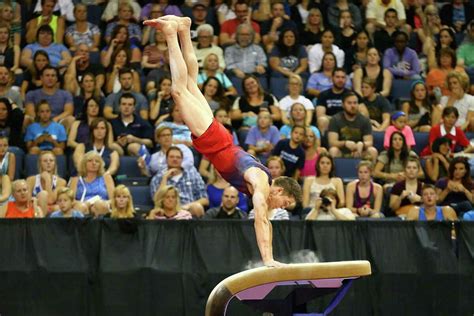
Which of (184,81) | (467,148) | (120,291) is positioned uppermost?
(184,81)

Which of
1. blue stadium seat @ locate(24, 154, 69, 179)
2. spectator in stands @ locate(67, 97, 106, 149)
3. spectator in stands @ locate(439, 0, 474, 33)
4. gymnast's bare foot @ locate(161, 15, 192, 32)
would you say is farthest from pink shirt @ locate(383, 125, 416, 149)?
gymnast's bare foot @ locate(161, 15, 192, 32)

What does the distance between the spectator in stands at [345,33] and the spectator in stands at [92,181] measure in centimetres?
425

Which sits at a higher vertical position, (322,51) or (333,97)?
(322,51)

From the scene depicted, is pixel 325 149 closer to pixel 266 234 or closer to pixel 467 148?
pixel 467 148

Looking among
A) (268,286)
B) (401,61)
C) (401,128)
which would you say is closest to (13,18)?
(401,61)

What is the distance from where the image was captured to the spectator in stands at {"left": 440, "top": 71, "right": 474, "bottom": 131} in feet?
41.1

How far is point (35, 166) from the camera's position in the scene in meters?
11.3

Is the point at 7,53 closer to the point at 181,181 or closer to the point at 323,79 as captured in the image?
the point at 181,181

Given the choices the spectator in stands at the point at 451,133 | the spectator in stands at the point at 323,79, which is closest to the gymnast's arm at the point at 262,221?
the spectator in stands at the point at 451,133

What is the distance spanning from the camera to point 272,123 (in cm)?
1211

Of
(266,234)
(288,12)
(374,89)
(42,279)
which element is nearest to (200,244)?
(42,279)

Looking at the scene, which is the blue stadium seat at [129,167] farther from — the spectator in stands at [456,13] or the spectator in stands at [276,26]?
the spectator in stands at [456,13]

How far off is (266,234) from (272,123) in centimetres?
537

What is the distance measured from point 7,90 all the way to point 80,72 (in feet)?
3.17
